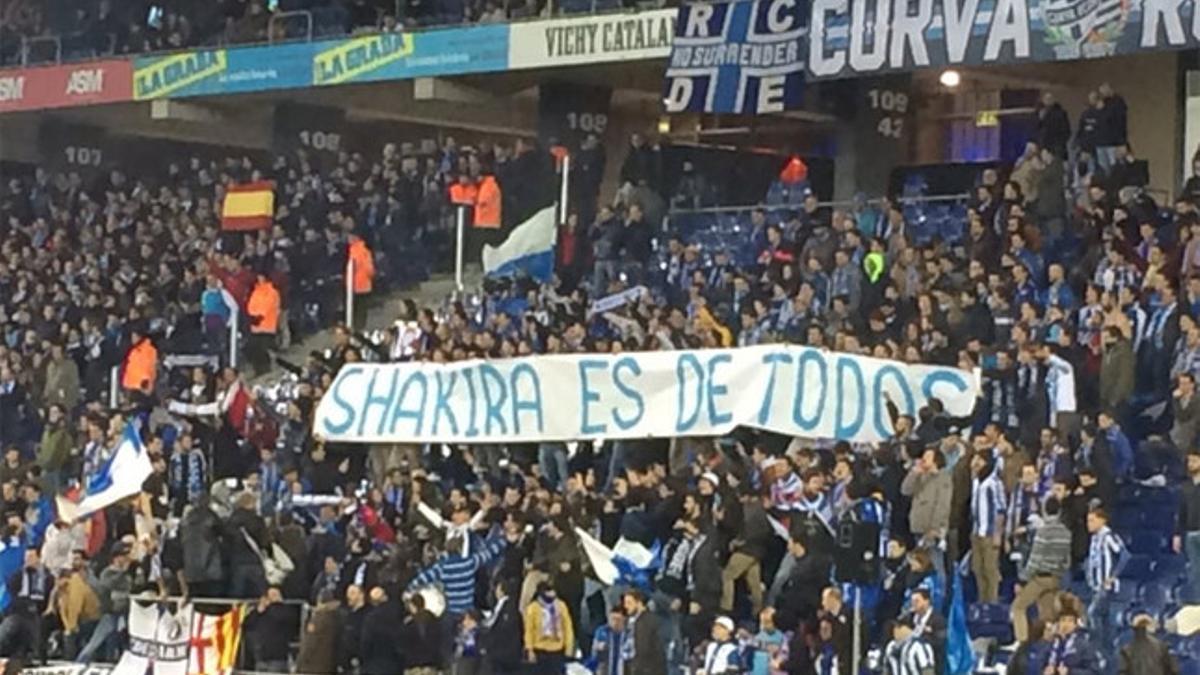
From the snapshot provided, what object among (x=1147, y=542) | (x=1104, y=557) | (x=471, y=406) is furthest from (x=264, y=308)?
(x=1104, y=557)

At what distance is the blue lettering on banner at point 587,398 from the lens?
67.9 ft

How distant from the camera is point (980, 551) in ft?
64.6

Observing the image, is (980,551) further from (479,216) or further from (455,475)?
(479,216)

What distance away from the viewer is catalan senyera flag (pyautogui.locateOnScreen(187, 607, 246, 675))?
2188cm

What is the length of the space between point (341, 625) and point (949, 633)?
4.75m

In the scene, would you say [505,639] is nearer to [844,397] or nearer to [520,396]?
[520,396]

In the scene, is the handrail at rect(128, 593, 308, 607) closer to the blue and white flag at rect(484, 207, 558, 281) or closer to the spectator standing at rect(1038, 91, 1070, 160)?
the blue and white flag at rect(484, 207, 558, 281)

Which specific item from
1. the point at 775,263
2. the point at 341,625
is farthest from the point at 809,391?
the point at 775,263

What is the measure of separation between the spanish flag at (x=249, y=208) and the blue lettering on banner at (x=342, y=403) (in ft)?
34.1

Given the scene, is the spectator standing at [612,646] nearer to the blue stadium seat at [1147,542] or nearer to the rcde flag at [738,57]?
the blue stadium seat at [1147,542]

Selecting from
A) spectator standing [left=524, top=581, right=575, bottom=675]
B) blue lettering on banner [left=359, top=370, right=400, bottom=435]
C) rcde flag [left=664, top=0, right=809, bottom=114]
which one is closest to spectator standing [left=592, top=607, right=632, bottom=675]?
spectator standing [left=524, top=581, right=575, bottom=675]

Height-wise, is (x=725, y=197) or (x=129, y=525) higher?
(x=725, y=197)

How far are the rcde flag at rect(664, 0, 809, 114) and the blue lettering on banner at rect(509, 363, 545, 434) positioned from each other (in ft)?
21.1

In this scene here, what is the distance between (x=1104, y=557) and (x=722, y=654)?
254 centimetres
